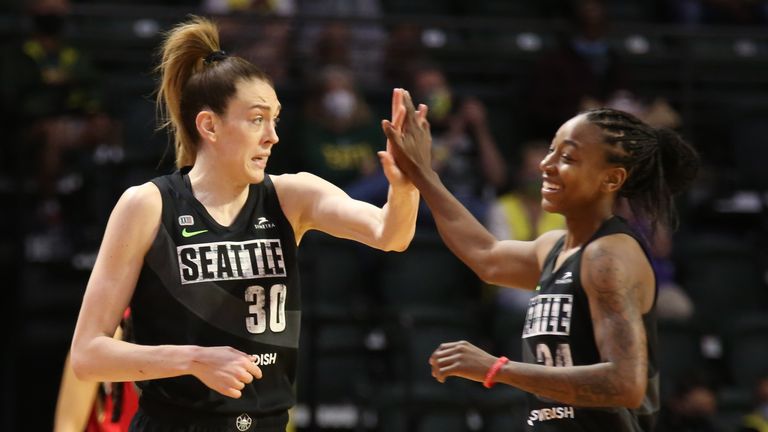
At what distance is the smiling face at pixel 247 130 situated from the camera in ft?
12.0

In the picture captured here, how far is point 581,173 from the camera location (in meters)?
3.77

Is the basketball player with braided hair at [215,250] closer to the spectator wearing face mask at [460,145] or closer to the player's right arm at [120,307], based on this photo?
the player's right arm at [120,307]

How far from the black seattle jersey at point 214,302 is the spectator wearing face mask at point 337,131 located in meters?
4.24

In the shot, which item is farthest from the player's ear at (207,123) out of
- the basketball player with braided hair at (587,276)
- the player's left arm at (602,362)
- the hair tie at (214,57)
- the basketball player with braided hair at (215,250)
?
the player's left arm at (602,362)

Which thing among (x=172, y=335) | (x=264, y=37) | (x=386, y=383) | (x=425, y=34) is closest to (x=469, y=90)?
(x=425, y=34)

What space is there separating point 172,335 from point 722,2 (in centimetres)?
767

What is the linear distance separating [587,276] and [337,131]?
4.60 metres

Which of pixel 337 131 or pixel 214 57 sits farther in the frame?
pixel 337 131

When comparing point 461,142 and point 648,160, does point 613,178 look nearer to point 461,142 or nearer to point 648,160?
point 648,160

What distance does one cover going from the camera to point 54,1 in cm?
767

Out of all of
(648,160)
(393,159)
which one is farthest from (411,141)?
(648,160)

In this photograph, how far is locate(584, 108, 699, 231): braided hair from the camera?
3.81m

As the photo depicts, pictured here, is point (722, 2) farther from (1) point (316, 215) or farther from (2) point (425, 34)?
(1) point (316, 215)

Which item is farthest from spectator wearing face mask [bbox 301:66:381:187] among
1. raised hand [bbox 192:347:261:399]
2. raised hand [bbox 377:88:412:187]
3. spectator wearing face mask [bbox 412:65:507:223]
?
raised hand [bbox 192:347:261:399]
